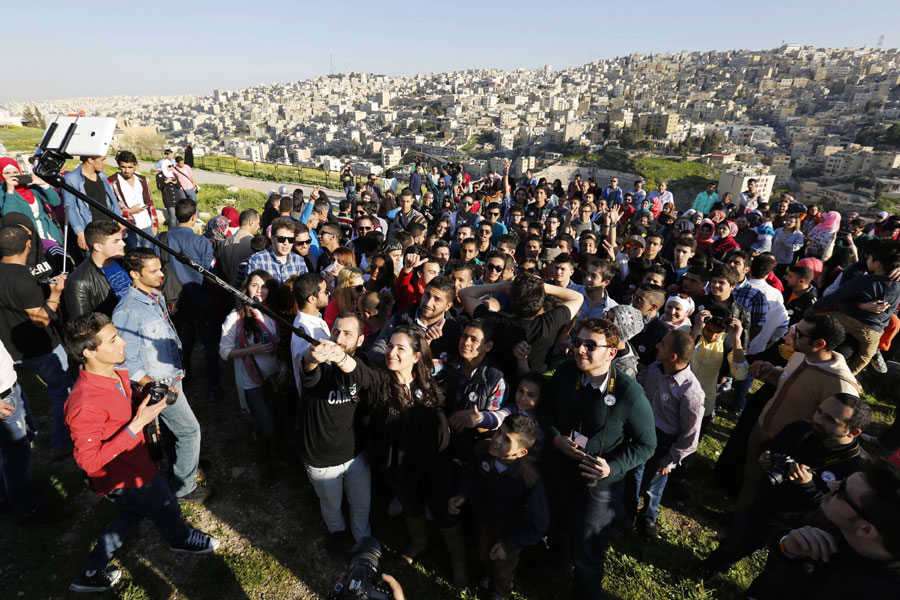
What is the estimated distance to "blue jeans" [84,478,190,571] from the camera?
2.96 meters

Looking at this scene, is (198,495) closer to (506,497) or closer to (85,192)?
(506,497)

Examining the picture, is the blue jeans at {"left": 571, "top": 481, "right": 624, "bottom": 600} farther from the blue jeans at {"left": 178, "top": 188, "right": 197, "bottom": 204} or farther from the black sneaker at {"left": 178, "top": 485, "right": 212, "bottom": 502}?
the blue jeans at {"left": 178, "top": 188, "right": 197, "bottom": 204}

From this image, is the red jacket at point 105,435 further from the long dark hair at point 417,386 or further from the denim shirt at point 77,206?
the denim shirt at point 77,206

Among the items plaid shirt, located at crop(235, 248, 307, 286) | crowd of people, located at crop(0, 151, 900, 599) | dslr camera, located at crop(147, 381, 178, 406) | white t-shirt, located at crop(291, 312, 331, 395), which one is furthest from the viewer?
plaid shirt, located at crop(235, 248, 307, 286)

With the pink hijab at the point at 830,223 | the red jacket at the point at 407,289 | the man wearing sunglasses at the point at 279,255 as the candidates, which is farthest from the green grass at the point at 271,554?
the pink hijab at the point at 830,223

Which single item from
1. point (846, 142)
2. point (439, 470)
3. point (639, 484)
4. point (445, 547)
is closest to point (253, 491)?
point (445, 547)

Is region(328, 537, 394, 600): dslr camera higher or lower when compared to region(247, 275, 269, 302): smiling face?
lower

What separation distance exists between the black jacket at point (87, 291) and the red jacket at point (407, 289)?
2.86 meters

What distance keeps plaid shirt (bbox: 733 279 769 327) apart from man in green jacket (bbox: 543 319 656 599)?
279 centimetres

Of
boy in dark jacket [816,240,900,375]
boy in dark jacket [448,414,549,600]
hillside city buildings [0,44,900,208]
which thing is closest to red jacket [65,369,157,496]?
boy in dark jacket [448,414,549,600]

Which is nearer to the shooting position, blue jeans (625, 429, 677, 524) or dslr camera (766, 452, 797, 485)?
dslr camera (766, 452, 797, 485)

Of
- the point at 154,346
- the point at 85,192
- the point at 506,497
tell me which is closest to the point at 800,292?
the point at 506,497

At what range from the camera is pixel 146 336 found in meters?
3.49

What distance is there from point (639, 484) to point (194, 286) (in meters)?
5.24
